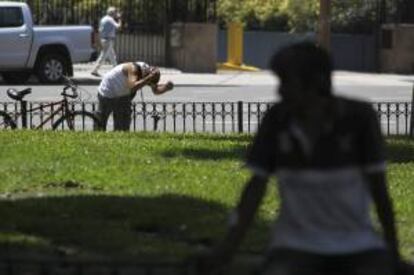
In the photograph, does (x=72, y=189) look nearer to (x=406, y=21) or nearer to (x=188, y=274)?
(x=188, y=274)

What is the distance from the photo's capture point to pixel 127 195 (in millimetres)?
8523

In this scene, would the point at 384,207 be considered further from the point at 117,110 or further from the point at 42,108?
the point at 42,108

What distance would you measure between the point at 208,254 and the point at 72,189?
4.69 m

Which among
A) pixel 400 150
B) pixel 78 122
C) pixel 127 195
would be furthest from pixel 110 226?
pixel 78 122

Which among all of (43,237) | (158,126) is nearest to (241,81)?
(158,126)

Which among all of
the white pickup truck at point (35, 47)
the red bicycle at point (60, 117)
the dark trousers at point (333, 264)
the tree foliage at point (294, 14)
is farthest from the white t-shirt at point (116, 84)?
the tree foliage at point (294, 14)

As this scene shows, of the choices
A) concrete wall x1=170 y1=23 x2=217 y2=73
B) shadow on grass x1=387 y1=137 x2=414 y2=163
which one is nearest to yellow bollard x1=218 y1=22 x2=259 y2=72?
concrete wall x1=170 y1=23 x2=217 y2=73

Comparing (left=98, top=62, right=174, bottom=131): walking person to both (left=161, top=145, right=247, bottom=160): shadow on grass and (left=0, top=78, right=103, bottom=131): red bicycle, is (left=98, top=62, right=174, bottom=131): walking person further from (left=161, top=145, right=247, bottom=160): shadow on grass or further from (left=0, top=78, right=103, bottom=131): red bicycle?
(left=161, top=145, right=247, bottom=160): shadow on grass

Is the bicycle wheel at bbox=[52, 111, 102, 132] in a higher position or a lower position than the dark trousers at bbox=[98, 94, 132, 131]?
lower

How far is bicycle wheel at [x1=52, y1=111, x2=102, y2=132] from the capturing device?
48.5ft

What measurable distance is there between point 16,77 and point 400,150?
1590cm

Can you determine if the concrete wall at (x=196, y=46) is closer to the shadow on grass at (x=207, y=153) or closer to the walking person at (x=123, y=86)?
the walking person at (x=123, y=86)

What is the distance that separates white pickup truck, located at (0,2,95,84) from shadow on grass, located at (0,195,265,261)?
689 inches

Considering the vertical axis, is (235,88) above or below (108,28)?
below
